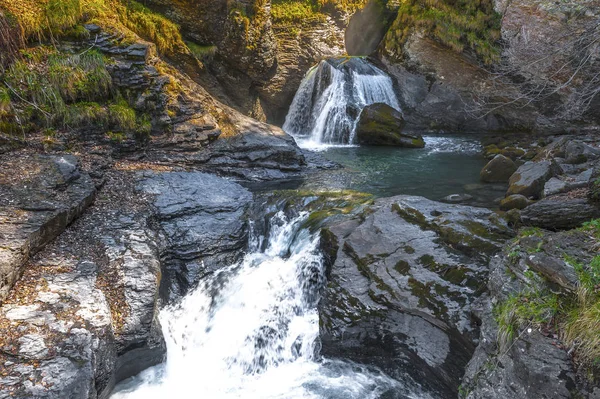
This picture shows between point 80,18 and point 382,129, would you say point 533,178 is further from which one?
point 80,18

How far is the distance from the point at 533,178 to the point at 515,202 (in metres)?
1.10

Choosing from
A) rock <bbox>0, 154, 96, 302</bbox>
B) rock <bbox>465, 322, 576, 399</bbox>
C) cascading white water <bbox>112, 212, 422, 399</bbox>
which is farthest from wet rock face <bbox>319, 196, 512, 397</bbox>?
rock <bbox>0, 154, 96, 302</bbox>

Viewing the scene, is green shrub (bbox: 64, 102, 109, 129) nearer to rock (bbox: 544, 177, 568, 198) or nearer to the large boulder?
the large boulder

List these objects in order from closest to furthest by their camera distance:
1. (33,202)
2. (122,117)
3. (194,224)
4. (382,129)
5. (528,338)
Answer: (528,338), (33,202), (194,224), (122,117), (382,129)

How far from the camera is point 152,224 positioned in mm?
6602

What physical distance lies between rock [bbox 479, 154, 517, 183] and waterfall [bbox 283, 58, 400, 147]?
22.5 feet

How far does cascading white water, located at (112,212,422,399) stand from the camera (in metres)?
4.75

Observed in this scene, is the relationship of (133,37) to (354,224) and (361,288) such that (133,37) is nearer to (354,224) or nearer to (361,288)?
(354,224)

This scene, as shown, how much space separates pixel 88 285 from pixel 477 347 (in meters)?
4.61

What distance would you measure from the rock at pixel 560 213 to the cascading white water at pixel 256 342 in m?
2.75

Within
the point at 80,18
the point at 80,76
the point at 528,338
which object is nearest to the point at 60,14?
the point at 80,18

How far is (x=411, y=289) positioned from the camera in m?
4.87

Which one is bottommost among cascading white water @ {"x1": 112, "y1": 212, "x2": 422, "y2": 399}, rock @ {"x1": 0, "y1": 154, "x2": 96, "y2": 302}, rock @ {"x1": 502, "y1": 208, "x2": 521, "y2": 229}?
cascading white water @ {"x1": 112, "y1": 212, "x2": 422, "y2": 399}

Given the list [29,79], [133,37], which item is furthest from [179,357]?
[133,37]
